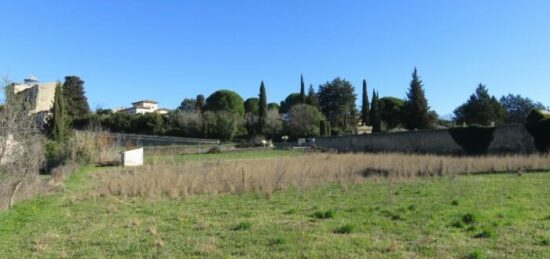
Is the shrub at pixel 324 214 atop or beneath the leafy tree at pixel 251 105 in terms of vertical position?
beneath

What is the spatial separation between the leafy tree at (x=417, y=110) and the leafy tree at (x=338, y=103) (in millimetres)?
15795

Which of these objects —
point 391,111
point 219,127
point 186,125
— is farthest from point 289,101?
point 186,125

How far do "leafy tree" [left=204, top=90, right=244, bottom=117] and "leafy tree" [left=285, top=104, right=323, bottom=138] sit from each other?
1155 cm

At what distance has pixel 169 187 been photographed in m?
15.0

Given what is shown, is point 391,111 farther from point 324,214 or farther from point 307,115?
point 324,214

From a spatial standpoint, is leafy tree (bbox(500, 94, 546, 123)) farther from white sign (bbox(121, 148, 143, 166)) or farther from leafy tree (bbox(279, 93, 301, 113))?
white sign (bbox(121, 148, 143, 166))

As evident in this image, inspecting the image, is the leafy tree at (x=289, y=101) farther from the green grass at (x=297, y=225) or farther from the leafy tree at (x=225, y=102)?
the green grass at (x=297, y=225)

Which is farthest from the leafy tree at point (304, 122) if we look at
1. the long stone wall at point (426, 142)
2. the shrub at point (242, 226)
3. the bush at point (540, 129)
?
the shrub at point (242, 226)

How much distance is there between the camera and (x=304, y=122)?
60969 mm

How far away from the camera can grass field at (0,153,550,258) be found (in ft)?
20.3

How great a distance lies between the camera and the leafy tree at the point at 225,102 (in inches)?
2790

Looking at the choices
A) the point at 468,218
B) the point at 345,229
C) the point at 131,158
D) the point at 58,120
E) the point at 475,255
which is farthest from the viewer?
the point at 58,120

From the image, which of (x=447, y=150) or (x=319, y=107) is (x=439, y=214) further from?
(x=319, y=107)

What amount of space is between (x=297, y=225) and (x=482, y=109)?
164 ft
